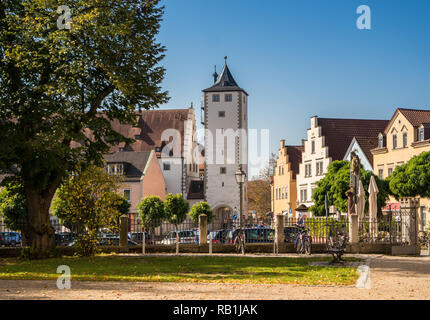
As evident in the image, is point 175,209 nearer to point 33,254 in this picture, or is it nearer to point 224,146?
point 224,146

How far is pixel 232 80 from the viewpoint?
9181 cm

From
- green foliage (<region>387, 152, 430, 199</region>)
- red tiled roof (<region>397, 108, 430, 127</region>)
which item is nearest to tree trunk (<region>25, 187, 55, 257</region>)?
green foliage (<region>387, 152, 430, 199</region>)

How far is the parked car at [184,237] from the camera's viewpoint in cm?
3055

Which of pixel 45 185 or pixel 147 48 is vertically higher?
pixel 147 48

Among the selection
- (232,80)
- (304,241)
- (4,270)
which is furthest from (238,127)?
(4,270)

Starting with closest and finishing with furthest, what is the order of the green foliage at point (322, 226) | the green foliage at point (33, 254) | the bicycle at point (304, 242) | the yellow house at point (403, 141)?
the green foliage at point (33, 254) → the bicycle at point (304, 242) → the green foliage at point (322, 226) → the yellow house at point (403, 141)

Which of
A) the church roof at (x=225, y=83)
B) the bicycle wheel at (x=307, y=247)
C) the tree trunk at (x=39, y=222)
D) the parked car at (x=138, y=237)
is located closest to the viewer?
the tree trunk at (x=39, y=222)

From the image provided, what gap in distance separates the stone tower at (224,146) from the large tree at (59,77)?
194 feet

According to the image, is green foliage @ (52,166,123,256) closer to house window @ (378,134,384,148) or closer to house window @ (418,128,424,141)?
house window @ (418,128,424,141)

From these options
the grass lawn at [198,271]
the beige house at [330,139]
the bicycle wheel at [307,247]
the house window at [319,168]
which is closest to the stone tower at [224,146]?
the beige house at [330,139]

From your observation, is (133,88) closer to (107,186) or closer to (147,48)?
(147,48)

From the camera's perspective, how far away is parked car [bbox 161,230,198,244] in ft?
100

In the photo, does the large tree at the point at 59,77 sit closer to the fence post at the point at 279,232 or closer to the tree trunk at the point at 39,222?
the tree trunk at the point at 39,222

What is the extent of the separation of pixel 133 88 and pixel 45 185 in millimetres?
5475
